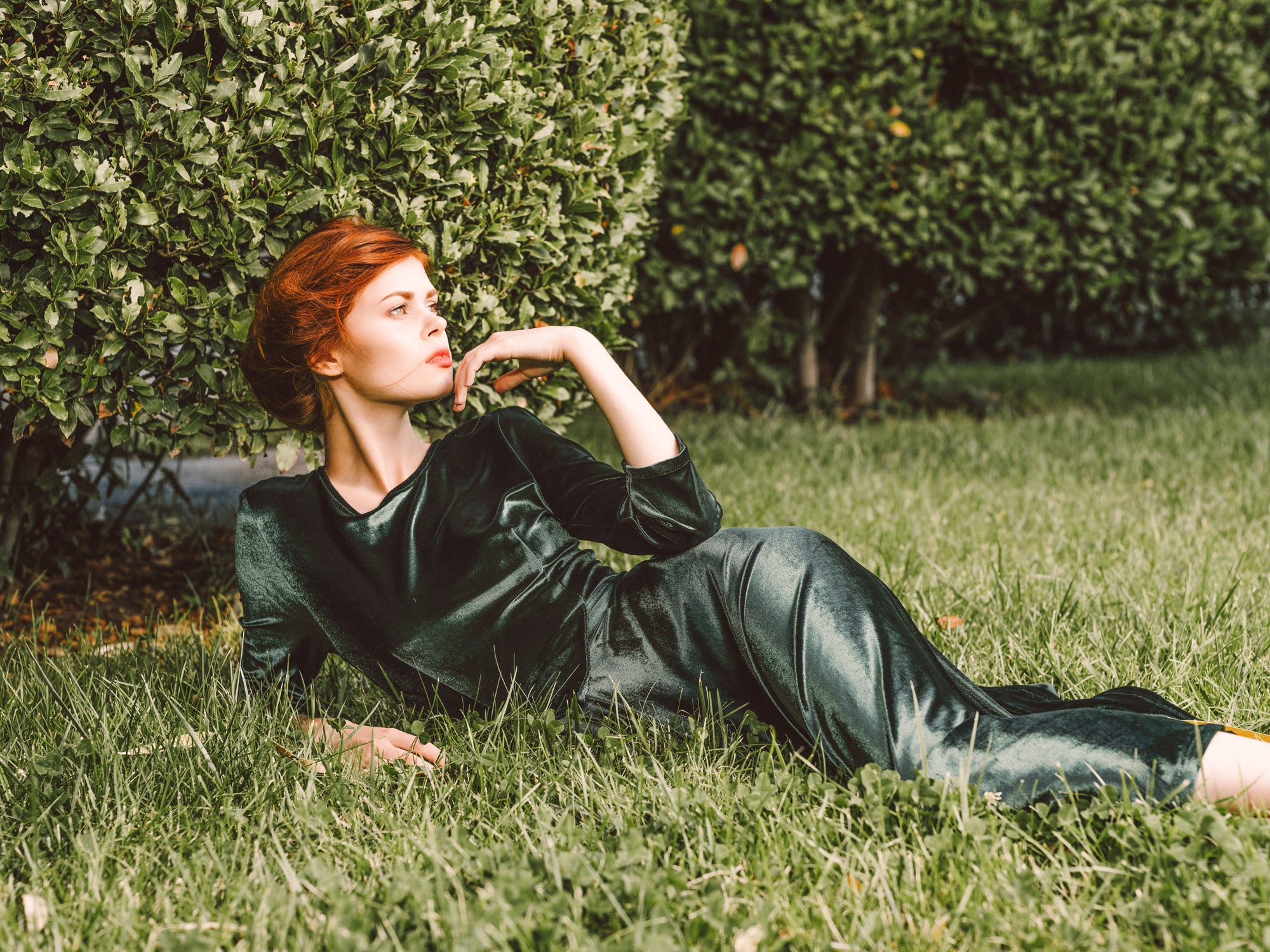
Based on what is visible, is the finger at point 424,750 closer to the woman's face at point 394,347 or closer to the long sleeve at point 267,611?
the long sleeve at point 267,611

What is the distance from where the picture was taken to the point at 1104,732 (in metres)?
1.81

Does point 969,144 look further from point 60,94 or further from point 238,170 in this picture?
point 60,94

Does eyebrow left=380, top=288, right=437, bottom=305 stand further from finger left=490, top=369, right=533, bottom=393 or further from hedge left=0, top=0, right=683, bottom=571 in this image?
hedge left=0, top=0, right=683, bottom=571

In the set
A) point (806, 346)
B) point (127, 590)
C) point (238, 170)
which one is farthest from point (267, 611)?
point (806, 346)

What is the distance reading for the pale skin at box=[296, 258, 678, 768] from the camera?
2.04 m

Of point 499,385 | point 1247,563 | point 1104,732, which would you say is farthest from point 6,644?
point 1247,563

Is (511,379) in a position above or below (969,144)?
below

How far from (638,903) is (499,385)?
1106mm

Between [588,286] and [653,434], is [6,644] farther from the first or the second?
[653,434]

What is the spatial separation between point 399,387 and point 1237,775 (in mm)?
1616

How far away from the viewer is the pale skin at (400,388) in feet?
6.62

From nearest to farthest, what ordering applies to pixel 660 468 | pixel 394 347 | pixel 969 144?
pixel 660 468
pixel 394 347
pixel 969 144

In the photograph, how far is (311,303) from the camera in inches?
81.6

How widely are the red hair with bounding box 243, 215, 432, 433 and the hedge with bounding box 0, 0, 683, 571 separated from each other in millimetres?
486
